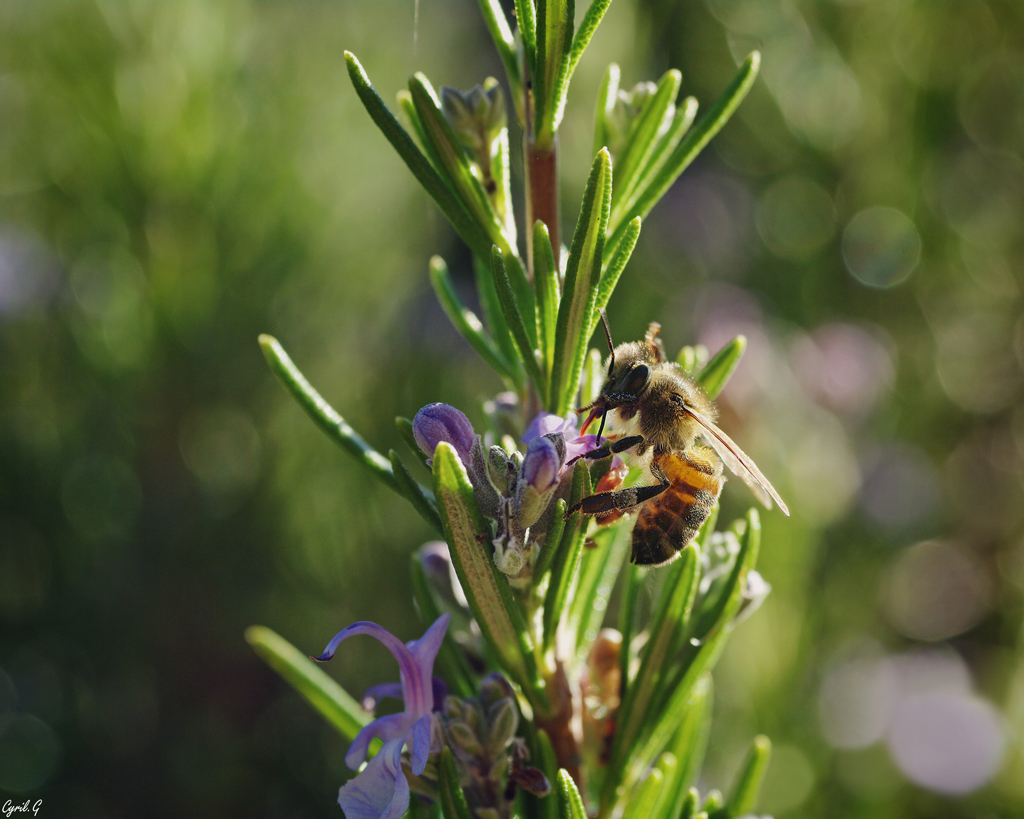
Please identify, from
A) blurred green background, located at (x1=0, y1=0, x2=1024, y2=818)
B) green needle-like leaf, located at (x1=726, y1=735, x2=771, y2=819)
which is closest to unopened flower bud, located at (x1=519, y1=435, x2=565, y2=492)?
green needle-like leaf, located at (x1=726, y1=735, x2=771, y2=819)

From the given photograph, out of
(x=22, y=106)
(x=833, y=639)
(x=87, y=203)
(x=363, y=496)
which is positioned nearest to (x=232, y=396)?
(x=363, y=496)

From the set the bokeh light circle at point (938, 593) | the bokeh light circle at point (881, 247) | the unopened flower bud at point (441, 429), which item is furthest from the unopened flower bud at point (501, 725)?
the bokeh light circle at point (881, 247)

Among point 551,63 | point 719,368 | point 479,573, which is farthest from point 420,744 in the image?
point 551,63

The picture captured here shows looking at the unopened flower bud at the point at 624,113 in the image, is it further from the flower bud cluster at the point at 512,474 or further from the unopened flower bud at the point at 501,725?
the unopened flower bud at the point at 501,725

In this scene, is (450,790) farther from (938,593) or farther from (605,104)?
(938,593)

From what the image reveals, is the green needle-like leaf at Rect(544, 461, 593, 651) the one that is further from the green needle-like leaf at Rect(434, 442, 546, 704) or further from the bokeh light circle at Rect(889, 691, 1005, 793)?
the bokeh light circle at Rect(889, 691, 1005, 793)

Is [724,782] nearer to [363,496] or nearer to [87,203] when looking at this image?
[363,496]
